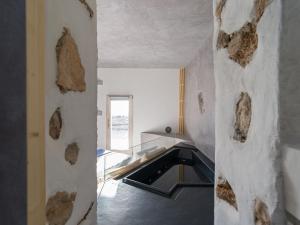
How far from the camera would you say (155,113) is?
6.07m

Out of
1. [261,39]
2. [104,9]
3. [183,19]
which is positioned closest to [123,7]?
[104,9]

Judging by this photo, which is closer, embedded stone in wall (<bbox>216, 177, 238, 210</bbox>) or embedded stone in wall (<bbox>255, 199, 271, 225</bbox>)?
embedded stone in wall (<bbox>255, 199, 271, 225</bbox>)

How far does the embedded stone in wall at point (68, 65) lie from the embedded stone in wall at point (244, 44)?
583mm

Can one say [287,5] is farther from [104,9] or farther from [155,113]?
[155,113]

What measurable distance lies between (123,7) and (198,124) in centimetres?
264

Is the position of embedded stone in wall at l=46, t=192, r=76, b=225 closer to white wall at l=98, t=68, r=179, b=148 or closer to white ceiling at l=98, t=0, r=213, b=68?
white ceiling at l=98, t=0, r=213, b=68

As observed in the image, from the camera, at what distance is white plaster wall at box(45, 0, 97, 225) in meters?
0.67

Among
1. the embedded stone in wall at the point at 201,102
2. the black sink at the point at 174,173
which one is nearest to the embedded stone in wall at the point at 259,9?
the black sink at the point at 174,173

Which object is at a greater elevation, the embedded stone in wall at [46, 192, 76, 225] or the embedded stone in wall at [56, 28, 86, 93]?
the embedded stone in wall at [56, 28, 86, 93]

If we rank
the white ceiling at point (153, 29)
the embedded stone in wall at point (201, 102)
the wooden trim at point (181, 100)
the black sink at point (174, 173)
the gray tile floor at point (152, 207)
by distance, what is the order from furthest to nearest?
the wooden trim at point (181, 100) < the embedded stone in wall at point (201, 102) < the white ceiling at point (153, 29) < the black sink at point (174, 173) < the gray tile floor at point (152, 207)

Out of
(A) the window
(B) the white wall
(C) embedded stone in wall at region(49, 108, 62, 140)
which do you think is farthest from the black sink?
(A) the window

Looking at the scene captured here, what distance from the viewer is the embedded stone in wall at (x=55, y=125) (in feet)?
2.21

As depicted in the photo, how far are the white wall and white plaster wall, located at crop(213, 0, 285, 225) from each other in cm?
509

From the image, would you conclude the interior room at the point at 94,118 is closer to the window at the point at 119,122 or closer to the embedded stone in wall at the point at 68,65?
the embedded stone in wall at the point at 68,65
